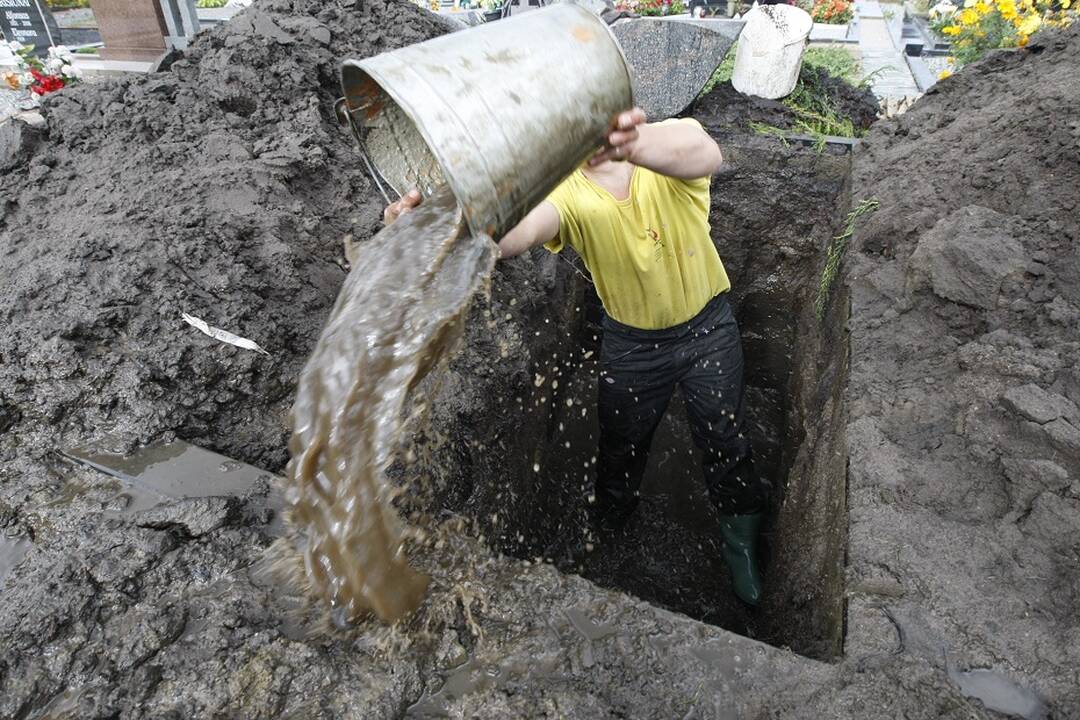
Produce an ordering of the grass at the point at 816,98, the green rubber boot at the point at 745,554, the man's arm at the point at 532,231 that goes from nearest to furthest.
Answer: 1. the man's arm at the point at 532,231
2. the green rubber boot at the point at 745,554
3. the grass at the point at 816,98

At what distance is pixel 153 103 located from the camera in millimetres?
3482

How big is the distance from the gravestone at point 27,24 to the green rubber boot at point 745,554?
1121 centimetres

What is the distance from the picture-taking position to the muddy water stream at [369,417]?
1587 mm

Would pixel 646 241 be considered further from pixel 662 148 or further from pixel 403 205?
pixel 403 205

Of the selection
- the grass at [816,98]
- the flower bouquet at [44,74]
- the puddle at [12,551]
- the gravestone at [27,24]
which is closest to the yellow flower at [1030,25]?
the grass at [816,98]

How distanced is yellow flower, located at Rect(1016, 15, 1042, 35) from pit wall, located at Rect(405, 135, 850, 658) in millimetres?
2071

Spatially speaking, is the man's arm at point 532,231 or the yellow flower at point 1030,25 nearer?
the man's arm at point 532,231

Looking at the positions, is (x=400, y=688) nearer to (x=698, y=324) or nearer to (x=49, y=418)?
(x=49, y=418)

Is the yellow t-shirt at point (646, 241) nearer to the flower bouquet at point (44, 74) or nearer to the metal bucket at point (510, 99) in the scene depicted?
the metal bucket at point (510, 99)

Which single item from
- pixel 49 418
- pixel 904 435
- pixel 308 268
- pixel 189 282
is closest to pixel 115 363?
pixel 49 418

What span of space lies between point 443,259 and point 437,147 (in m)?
0.31

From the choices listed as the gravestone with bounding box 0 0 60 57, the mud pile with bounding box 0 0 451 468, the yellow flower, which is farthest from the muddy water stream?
the gravestone with bounding box 0 0 60 57

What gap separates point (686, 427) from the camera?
15.6 ft

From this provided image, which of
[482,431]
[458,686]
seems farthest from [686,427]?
[458,686]
